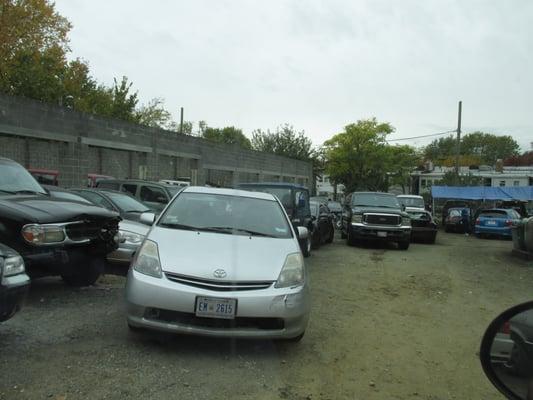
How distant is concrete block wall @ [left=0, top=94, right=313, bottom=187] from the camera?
16.7 meters

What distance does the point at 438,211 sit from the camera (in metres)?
37.2

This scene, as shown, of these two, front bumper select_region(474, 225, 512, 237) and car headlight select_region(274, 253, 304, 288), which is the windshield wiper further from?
front bumper select_region(474, 225, 512, 237)

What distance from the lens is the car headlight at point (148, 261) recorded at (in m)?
4.69

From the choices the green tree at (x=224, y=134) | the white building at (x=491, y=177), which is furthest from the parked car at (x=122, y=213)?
the green tree at (x=224, y=134)

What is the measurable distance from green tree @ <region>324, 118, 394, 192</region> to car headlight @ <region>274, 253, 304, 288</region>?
1824 inches

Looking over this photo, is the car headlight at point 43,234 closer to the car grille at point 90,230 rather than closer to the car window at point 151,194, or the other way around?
the car grille at point 90,230

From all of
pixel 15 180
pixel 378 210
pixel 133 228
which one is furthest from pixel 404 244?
pixel 15 180

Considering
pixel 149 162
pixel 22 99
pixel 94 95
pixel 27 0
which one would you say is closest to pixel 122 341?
pixel 22 99

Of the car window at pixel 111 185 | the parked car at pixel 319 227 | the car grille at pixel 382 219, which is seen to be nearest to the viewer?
the car window at pixel 111 185

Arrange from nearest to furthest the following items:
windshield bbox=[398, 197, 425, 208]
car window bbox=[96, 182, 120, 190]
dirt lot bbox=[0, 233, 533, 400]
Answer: dirt lot bbox=[0, 233, 533, 400], car window bbox=[96, 182, 120, 190], windshield bbox=[398, 197, 425, 208]

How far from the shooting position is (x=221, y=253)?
4887 mm

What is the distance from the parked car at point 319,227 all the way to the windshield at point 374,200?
1152 millimetres

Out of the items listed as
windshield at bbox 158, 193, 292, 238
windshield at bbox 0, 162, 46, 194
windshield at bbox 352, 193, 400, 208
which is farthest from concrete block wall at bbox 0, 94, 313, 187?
windshield at bbox 158, 193, 292, 238

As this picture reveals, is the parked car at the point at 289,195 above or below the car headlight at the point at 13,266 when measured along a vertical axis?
above
